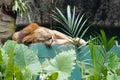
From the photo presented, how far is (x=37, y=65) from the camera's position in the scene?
5.48ft

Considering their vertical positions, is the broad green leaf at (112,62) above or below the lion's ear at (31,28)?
below

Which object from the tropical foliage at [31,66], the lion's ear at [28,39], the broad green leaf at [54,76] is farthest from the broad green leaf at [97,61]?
the lion's ear at [28,39]

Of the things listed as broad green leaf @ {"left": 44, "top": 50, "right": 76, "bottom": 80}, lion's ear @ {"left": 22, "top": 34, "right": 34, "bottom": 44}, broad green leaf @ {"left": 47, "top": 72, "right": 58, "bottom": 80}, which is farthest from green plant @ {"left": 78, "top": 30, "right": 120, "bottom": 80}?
lion's ear @ {"left": 22, "top": 34, "right": 34, "bottom": 44}

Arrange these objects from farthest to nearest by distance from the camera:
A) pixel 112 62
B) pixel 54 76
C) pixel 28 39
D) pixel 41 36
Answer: pixel 28 39
pixel 41 36
pixel 112 62
pixel 54 76

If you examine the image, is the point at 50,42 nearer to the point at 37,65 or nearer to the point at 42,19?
the point at 37,65

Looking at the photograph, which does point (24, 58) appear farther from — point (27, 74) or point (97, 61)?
point (97, 61)

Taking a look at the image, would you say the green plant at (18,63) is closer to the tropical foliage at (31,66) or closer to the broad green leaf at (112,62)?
the tropical foliage at (31,66)

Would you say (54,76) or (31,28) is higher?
(31,28)

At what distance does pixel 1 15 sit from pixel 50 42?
1.64 metres

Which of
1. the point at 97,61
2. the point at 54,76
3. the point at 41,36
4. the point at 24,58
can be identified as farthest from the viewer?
the point at 41,36

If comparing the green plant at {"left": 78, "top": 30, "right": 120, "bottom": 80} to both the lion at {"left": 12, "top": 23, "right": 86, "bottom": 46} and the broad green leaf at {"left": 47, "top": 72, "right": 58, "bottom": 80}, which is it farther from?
the lion at {"left": 12, "top": 23, "right": 86, "bottom": 46}

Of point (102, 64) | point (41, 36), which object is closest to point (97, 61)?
point (102, 64)

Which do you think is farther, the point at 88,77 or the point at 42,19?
the point at 42,19

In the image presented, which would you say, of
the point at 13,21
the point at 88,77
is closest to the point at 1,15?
the point at 13,21
